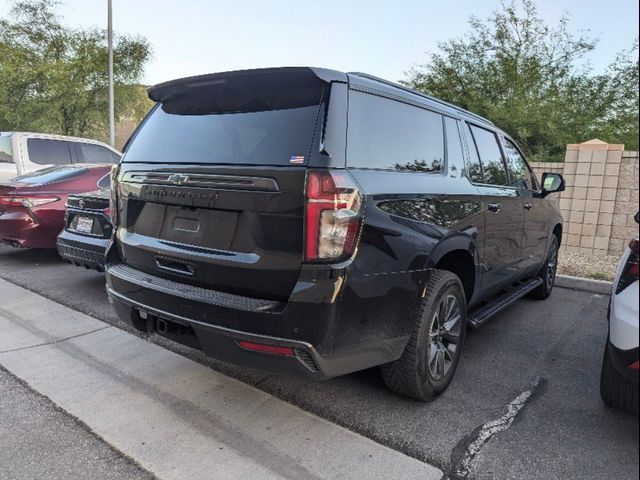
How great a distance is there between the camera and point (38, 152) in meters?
8.31

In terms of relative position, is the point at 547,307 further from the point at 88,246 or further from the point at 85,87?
the point at 85,87

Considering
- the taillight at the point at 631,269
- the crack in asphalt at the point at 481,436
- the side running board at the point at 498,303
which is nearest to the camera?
the taillight at the point at 631,269

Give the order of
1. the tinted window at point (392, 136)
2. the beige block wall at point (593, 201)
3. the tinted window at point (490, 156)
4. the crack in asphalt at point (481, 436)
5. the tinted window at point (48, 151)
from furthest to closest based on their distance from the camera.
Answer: the tinted window at point (48, 151) → the beige block wall at point (593, 201) → the tinted window at point (490, 156) → the tinted window at point (392, 136) → the crack in asphalt at point (481, 436)

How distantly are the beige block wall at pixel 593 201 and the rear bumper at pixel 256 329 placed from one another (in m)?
6.09

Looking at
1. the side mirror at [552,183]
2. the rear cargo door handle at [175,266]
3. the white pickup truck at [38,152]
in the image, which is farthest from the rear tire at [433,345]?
the white pickup truck at [38,152]

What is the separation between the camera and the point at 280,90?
2.51 metres

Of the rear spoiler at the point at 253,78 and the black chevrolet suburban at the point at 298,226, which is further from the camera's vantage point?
the rear spoiler at the point at 253,78

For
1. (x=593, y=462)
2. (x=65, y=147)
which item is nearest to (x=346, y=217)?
(x=593, y=462)

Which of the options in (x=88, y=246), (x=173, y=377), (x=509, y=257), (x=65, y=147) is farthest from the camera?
(x=65, y=147)

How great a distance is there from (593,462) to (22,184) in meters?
6.50

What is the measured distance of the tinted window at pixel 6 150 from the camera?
8.18m

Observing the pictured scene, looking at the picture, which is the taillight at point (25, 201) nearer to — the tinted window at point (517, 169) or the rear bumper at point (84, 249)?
the rear bumper at point (84, 249)

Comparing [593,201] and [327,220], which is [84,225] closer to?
[327,220]

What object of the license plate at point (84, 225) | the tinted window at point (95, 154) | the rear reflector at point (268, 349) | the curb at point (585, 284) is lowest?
the curb at point (585, 284)
